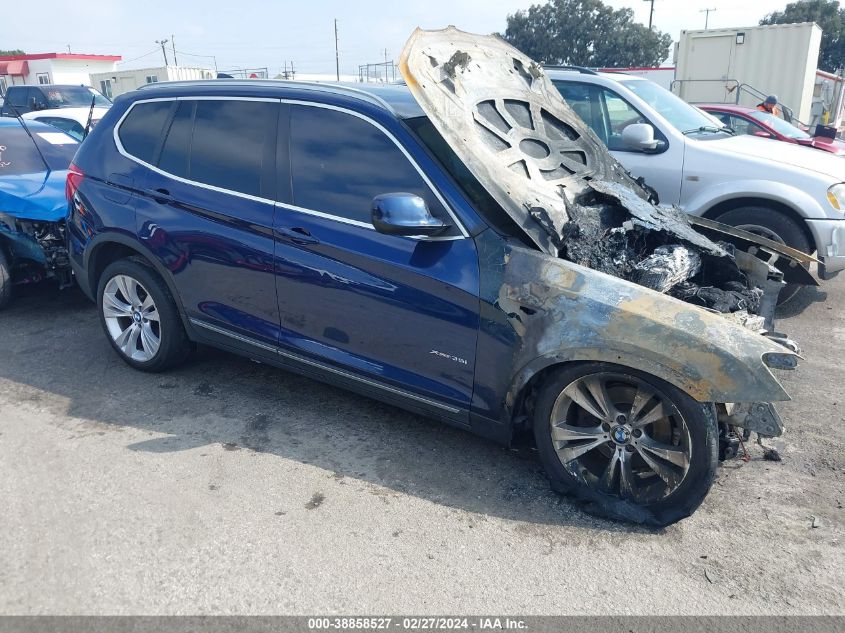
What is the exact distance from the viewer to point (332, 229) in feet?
11.9

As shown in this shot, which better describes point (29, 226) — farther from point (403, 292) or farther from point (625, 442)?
point (625, 442)

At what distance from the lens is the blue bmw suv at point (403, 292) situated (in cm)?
300

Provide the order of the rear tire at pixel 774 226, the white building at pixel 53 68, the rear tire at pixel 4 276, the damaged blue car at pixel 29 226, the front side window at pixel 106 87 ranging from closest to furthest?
1. the damaged blue car at pixel 29 226
2. the rear tire at pixel 4 276
3. the rear tire at pixel 774 226
4. the front side window at pixel 106 87
5. the white building at pixel 53 68

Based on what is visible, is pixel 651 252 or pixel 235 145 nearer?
pixel 651 252

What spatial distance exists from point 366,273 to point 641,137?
3747 mm

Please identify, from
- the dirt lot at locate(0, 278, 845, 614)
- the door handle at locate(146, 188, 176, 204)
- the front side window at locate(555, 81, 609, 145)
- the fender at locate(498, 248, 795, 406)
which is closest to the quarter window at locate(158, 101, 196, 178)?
the door handle at locate(146, 188, 176, 204)

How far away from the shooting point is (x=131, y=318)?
478cm

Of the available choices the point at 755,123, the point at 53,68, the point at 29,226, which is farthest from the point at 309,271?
the point at 53,68

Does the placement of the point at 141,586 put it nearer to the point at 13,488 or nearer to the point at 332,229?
the point at 13,488

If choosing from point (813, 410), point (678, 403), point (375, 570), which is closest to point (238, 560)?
point (375, 570)

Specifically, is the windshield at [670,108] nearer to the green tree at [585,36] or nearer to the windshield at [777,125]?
the windshield at [777,125]

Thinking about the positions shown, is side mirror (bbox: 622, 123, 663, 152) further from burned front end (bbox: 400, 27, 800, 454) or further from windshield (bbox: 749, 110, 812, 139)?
windshield (bbox: 749, 110, 812, 139)

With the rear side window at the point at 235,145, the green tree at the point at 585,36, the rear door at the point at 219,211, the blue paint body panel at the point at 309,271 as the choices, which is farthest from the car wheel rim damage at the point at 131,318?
the green tree at the point at 585,36

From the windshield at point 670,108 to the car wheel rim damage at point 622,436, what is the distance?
4262 millimetres
